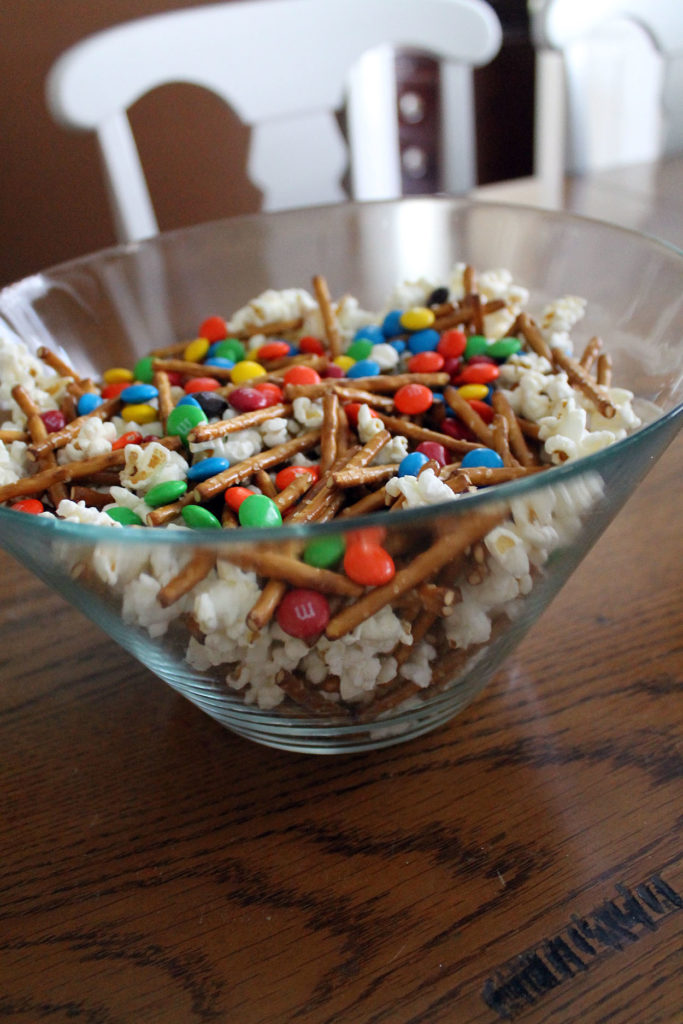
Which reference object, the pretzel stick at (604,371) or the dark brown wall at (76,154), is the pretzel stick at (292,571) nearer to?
the pretzel stick at (604,371)

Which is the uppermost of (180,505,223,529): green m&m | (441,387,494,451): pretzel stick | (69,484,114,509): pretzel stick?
(180,505,223,529): green m&m

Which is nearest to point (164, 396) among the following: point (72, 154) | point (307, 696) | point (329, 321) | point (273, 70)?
point (329, 321)

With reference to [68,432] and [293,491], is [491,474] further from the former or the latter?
[68,432]

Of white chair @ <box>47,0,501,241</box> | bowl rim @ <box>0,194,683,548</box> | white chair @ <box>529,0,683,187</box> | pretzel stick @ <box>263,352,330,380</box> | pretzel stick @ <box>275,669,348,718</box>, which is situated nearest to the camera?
bowl rim @ <box>0,194,683,548</box>

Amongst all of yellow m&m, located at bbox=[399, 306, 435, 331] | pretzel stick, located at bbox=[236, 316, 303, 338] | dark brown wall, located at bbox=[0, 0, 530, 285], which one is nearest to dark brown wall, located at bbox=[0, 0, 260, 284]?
dark brown wall, located at bbox=[0, 0, 530, 285]

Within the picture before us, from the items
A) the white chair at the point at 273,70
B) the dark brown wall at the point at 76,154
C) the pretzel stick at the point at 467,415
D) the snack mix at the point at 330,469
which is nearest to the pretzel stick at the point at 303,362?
A: the snack mix at the point at 330,469

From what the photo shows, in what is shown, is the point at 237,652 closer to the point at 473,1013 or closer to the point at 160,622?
the point at 160,622

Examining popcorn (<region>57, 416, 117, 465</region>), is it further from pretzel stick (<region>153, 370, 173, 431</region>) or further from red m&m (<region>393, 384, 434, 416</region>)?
red m&m (<region>393, 384, 434, 416</region>)
